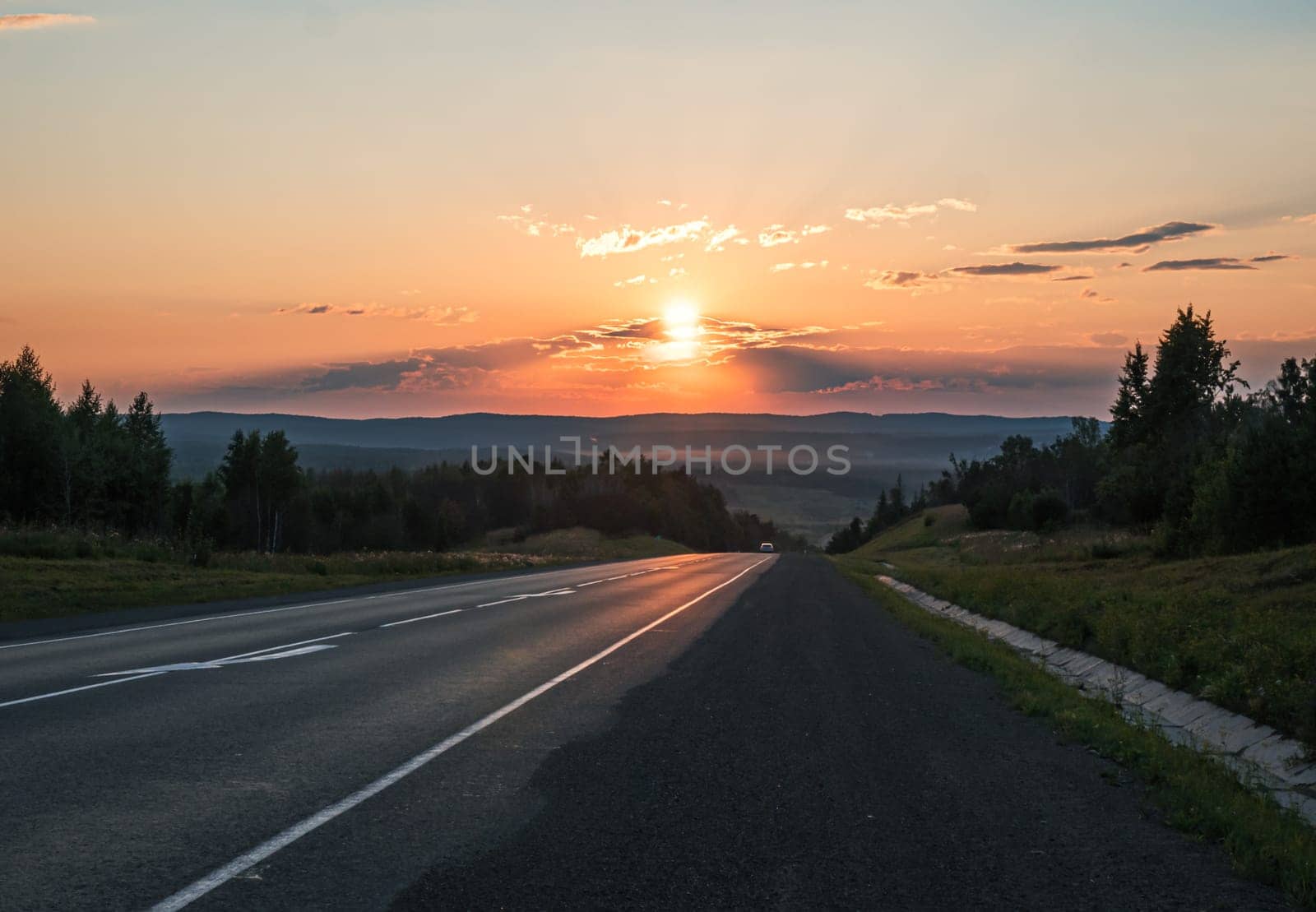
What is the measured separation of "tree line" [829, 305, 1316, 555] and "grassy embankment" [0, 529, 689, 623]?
89.1 ft

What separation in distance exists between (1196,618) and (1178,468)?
119 ft

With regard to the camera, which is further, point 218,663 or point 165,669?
point 218,663

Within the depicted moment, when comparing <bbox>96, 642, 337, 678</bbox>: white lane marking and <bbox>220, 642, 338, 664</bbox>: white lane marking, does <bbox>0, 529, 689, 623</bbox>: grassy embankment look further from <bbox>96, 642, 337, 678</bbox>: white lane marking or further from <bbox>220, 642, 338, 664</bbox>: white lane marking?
<bbox>96, 642, 337, 678</bbox>: white lane marking

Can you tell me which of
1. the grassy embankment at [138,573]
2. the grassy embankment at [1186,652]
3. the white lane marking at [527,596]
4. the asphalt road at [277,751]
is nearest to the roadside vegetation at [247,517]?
the grassy embankment at [138,573]

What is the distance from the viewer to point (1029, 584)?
83.6 feet

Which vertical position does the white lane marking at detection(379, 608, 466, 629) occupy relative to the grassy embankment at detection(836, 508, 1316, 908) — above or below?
below

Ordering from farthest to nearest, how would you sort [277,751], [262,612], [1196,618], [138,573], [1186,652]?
[138,573], [262,612], [1196,618], [1186,652], [277,751]

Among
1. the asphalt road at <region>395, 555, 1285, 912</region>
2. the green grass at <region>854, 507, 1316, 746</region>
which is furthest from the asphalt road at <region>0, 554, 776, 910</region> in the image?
the green grass at <region>854, 507, 1316, 746</region>

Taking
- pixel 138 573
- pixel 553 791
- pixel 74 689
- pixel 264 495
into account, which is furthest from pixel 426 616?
pixel 264 495

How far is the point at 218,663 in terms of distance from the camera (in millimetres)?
13703

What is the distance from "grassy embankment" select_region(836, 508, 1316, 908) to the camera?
22.3 ft

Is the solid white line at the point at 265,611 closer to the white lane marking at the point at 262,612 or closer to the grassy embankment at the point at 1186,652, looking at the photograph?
the white lane marking at the point at 262,612

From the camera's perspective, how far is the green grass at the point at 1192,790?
19.6 ft

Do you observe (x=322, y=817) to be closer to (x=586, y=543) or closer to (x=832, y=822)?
(x=832, y=822)
